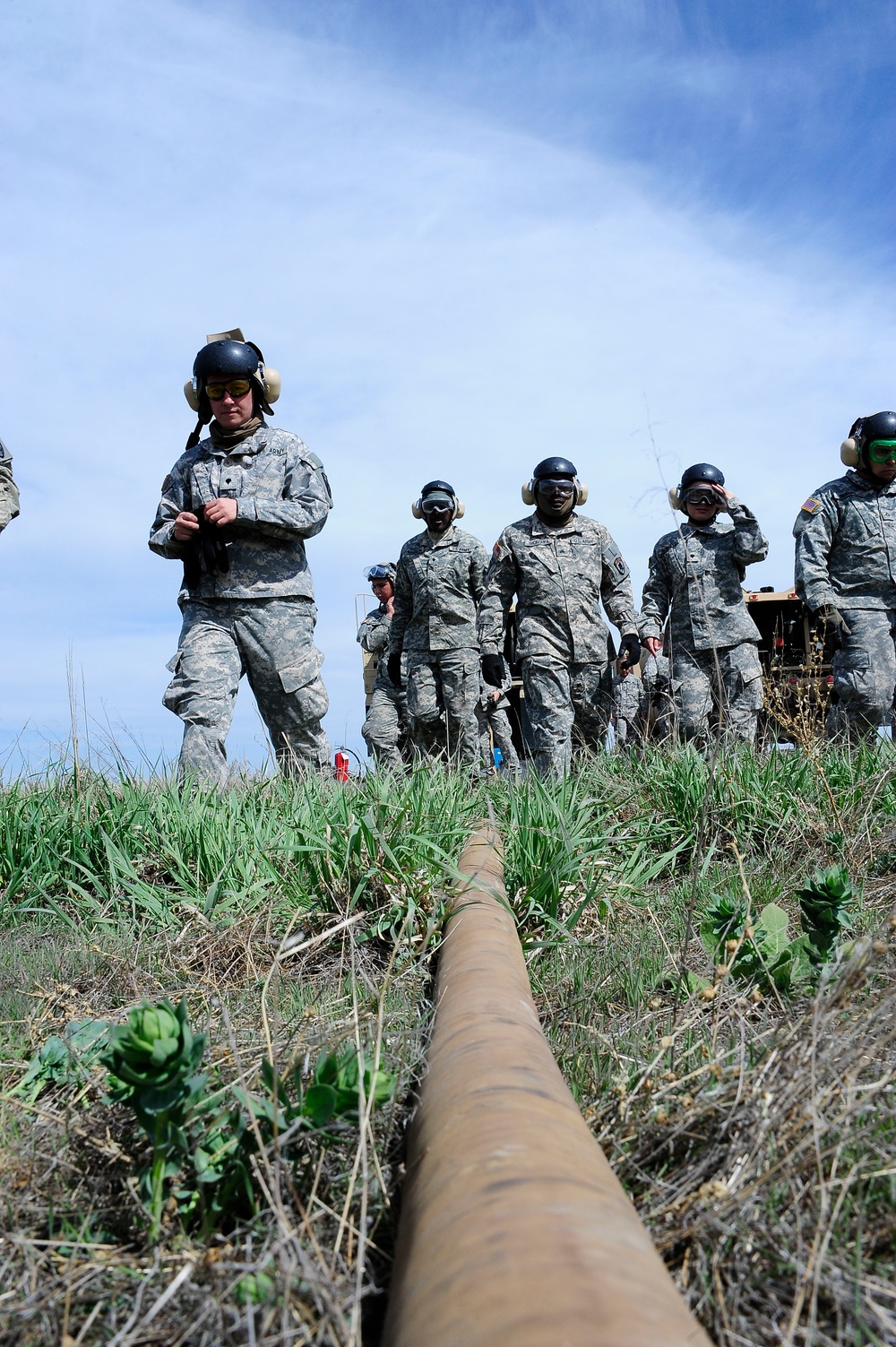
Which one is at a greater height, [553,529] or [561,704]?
[553,529]

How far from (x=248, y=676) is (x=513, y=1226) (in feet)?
14.9

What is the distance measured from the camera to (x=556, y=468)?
7.44 m

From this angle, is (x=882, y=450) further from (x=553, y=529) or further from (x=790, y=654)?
(x=790, y=654)

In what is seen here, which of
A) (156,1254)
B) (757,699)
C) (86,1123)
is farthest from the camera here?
(757,699)

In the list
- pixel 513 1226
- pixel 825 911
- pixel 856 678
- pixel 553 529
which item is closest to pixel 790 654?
pixel 856 678

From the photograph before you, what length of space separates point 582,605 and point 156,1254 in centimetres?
618

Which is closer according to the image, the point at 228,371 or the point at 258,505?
the point at 258,505

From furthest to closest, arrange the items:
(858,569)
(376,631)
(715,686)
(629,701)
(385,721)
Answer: (376,631) < (629,701) < (385,721) < (715,686) < (858,569)

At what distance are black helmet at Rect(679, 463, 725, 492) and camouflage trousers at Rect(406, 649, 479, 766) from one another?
7.67ft

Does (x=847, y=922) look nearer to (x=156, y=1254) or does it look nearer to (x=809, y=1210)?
(x=809, y=1210)

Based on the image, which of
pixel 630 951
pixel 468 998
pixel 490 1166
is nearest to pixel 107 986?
pixel 468 998

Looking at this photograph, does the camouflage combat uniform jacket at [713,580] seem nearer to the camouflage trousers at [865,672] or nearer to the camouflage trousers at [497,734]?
the camouflage trousers at [865,672]

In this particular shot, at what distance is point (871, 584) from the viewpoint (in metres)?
6.99

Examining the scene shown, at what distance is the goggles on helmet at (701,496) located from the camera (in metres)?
7.81
